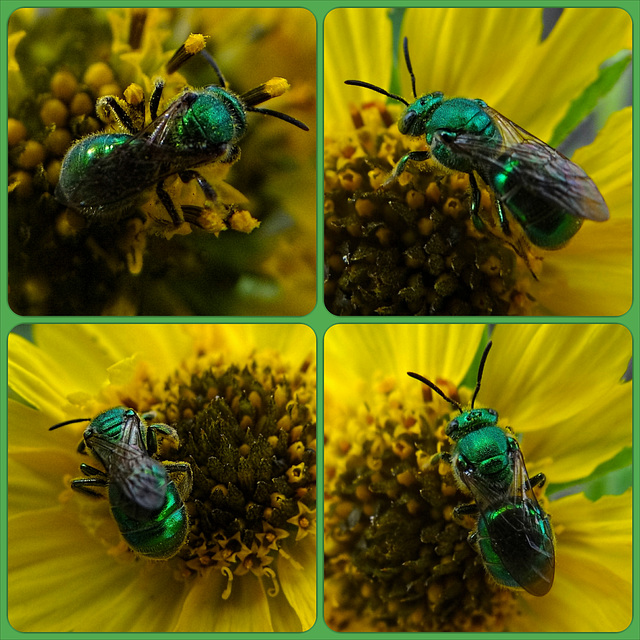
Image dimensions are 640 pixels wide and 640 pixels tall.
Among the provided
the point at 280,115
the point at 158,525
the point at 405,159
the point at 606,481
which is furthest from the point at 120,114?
the point at 606,481

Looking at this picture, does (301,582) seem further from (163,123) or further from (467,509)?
(163,123)

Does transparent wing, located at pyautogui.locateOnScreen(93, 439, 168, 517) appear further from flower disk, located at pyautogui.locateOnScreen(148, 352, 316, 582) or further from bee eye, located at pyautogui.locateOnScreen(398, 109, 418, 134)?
bee eye, located at pyautogui.locateOnScreen(398, 109, 418, 134)

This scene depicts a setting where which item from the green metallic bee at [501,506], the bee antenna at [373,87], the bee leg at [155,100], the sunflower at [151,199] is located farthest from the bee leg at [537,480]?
the bee leg at [155,100]

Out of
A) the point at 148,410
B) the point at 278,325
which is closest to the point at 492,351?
the point at 278,325

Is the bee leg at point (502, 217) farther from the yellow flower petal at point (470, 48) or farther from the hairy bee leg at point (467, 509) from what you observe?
the hairy bee leg at point (467, 509)

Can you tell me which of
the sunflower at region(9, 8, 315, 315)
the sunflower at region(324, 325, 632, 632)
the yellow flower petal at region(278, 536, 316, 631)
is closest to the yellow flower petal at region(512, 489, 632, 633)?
the sunflower at region(324, 325, 632, 632)
